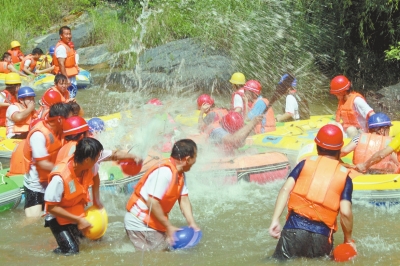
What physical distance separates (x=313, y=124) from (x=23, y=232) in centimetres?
522

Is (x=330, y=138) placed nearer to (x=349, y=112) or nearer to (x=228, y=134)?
(x=228, y=134)

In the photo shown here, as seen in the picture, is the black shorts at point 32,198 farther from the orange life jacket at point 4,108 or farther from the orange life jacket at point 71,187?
the orange life jacket at point 4,108

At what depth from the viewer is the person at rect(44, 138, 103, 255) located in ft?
16.4

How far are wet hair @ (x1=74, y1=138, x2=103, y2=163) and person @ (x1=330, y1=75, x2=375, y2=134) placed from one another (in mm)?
4617

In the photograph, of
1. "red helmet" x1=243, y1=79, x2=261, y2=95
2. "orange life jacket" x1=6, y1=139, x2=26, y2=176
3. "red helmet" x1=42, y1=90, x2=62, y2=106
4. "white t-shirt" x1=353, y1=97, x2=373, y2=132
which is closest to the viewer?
"orange life jacket" x1=6, y1=139, x2=26, y2=176

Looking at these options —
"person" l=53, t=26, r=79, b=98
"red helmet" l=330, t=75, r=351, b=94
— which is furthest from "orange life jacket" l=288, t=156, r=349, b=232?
"person" l=53, t=26, r=79, b=98

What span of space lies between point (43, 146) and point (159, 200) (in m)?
1.86

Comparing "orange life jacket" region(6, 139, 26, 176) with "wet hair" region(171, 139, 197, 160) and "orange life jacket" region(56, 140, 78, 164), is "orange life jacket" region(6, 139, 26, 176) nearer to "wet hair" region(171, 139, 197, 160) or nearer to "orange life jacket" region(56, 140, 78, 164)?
"orange life jacket" region(56, 140, 78, 164)

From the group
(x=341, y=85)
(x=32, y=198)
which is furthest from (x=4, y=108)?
(x=341, y=85)

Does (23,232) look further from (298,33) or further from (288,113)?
(298,33)

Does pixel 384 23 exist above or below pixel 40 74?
above

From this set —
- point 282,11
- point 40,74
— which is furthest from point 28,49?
point 282,11

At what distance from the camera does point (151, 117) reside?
32.7 ft

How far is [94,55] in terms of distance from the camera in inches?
801
